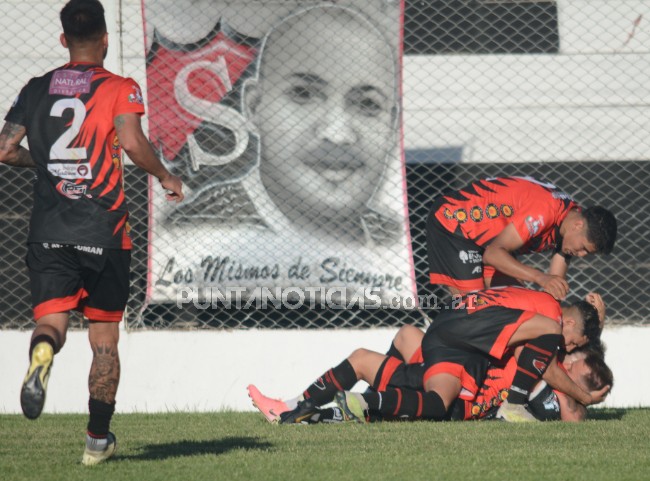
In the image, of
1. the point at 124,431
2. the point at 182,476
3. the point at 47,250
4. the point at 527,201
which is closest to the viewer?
the point at 182,476

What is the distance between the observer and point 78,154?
3773mm

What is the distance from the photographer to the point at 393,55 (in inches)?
280

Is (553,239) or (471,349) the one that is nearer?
(471,349)

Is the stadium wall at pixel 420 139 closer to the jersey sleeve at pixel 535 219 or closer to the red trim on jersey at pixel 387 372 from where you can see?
the red trim on jersey at pixel 387 372

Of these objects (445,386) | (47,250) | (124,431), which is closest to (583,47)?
(445,386)

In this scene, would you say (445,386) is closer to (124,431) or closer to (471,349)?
(471,349)

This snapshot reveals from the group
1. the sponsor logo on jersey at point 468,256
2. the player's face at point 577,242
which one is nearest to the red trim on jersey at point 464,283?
the sponsor logo on jersey at point 468,256

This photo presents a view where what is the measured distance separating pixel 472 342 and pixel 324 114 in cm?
237

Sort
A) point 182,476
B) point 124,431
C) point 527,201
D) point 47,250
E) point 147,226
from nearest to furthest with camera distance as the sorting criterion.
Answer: point 182,476
point 47,250
point 124,431
point 527,201
point 147,226

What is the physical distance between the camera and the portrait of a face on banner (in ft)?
22.5

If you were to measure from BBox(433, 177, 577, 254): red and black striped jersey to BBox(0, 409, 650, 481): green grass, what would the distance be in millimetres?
1109

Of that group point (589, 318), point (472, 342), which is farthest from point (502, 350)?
point (589, 318)

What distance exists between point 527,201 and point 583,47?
2.04 m

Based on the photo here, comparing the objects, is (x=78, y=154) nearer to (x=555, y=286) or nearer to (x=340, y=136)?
(x=555, y=286)
